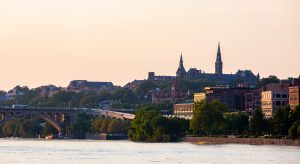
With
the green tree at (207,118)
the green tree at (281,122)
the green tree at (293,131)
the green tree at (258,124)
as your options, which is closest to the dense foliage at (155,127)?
the green tree at (207,118)

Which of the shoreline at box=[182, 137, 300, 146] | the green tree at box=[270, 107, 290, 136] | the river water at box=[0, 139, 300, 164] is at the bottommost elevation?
the river water at box=[0, 139, 300, 164]

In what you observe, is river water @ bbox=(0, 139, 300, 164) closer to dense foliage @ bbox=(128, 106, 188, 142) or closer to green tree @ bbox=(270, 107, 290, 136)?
green tree @ bbox=(270, 107, 290, 136)

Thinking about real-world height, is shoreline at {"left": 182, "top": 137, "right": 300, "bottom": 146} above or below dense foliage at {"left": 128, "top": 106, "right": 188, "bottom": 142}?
below

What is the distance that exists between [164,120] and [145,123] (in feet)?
13.5

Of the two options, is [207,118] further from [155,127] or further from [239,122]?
[155,127]

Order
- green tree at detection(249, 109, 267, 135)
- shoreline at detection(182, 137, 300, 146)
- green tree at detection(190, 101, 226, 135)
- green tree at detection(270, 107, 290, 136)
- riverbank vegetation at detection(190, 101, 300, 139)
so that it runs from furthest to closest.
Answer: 1. green tree at detection(190, 101, 226, 135)
2. green tree at detection(249, 109, 267, 135)
3. riverbank vegetation at detection(190, 101, 300, 139)
4. green tree at detection(270, 107, 290, 136)
5. shoreline at detection(182, 137, 300, 146)

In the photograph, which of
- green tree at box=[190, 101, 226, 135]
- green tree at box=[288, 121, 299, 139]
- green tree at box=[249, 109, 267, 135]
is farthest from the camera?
green tree at box=[190, 101, 226, 135]

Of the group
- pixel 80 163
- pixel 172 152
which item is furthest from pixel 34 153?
pixel 80 163

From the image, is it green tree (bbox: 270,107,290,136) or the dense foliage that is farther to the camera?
the dense foliage

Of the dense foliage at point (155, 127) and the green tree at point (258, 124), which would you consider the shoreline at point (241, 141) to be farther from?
the green tree at point (258, 124)

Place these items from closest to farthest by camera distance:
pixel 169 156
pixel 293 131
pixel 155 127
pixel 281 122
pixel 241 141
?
pixel 169 156 < pixel 293 131 < pixel 281 122 < pixel 241 141 < pixel 155 127

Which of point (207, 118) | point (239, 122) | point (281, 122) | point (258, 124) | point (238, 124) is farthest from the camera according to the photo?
point (207, 118)

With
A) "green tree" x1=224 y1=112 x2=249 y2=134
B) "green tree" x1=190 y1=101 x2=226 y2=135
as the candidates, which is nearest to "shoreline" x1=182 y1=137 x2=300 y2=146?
"green tree" x1=190 y1=101 x2=226 y2=135

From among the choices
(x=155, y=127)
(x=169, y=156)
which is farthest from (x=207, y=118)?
(x=169, y=156)
